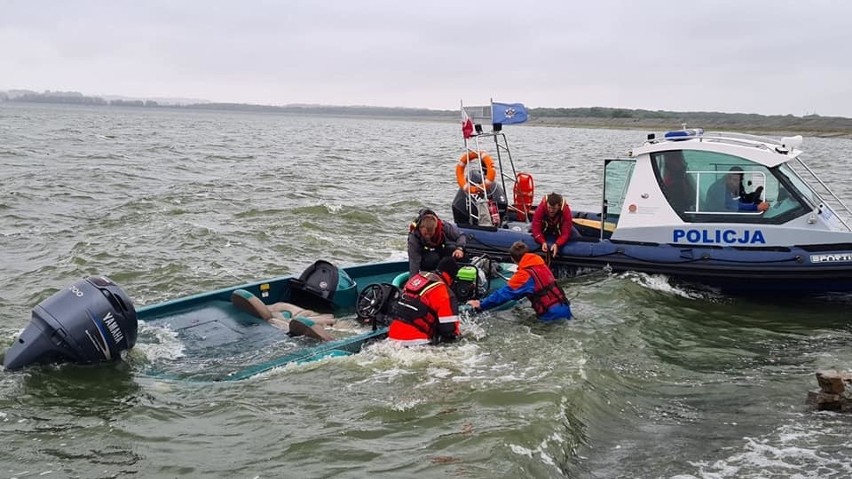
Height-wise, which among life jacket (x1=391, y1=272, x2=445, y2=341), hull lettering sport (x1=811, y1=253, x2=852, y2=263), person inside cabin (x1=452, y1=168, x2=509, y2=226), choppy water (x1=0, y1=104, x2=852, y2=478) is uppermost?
person inside cabin (x1=452, y1=168, x2=509, y2=226)

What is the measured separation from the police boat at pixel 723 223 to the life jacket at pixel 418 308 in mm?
3850

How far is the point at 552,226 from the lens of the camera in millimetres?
10828

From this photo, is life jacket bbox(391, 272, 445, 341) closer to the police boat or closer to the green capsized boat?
the green capsized boat

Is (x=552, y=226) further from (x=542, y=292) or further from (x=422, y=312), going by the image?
(x=422, y=312)

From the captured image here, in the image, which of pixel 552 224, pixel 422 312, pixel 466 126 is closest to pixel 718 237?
pixel 552 224

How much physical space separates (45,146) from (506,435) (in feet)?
113

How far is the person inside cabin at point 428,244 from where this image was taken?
845cm

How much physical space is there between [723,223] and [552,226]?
228cm

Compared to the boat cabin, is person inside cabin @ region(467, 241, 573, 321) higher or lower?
lower

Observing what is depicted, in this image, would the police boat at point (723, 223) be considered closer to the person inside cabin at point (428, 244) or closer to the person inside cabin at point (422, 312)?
the person inside cabin at point (428, 244)

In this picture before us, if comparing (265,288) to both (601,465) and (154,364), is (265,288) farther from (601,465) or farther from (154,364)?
(601,465)

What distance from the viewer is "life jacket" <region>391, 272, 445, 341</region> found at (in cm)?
730

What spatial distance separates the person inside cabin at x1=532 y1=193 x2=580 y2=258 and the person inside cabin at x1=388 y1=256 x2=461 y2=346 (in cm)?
346

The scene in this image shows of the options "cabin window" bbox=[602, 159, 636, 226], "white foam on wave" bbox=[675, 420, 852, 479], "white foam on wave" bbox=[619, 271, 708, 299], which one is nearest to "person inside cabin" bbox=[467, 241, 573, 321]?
"white foam on wave" bbox=[619, 271, 708, 299]
